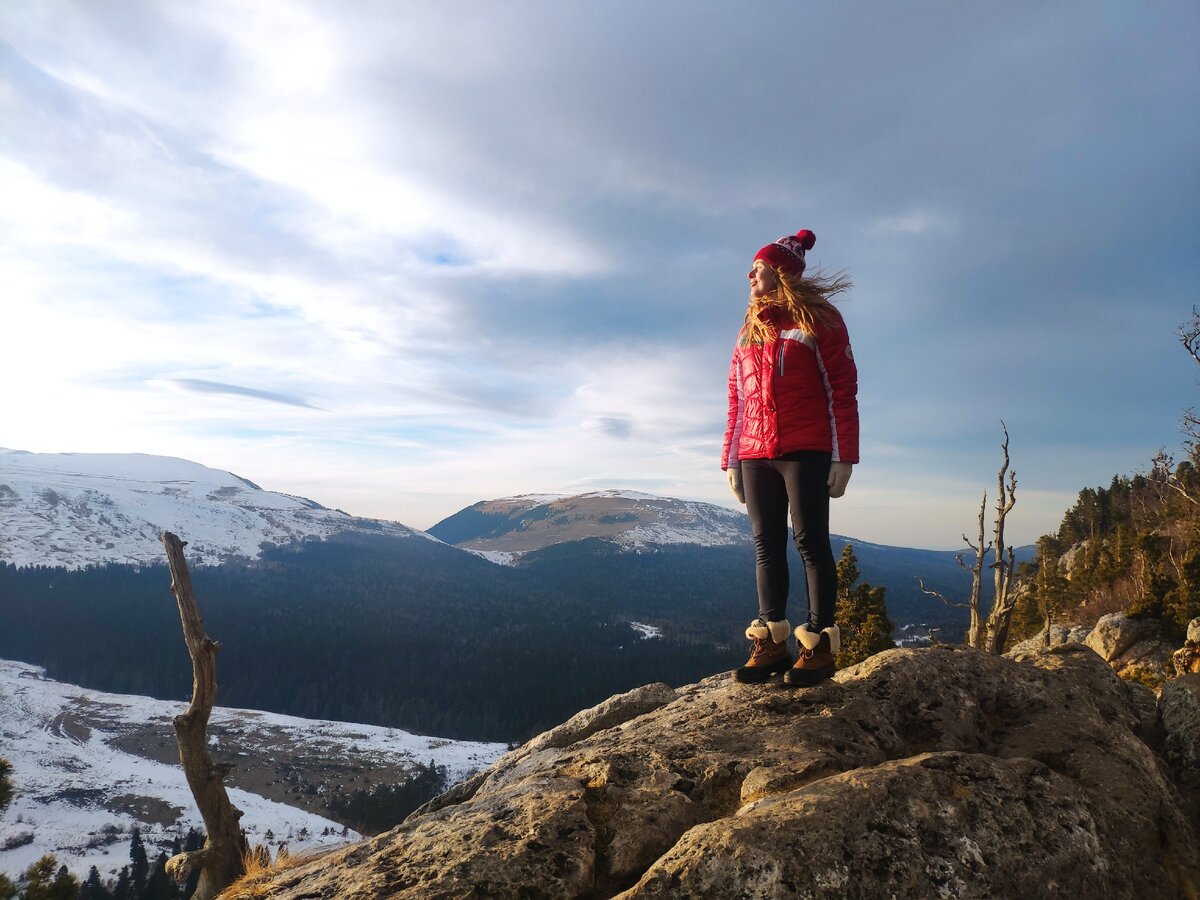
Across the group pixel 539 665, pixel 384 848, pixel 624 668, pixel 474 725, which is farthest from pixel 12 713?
pixel 384 848

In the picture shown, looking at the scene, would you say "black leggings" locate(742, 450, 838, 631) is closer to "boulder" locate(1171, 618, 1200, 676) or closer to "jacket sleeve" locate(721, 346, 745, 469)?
"jacket sleeve" locate(721, 346, 745, 469)

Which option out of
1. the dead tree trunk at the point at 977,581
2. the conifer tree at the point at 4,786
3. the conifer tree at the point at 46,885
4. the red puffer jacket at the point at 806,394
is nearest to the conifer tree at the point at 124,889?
the conifer tree at the point at 46,885

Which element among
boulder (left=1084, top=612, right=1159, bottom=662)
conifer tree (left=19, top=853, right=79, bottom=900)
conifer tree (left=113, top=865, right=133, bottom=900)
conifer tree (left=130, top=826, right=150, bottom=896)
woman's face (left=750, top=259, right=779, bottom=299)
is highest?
woman's face (left=750, top=259, right=779, bottom=299)

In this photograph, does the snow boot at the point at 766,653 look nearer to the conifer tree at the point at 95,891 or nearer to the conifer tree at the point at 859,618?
the conifer tree at the point at 859,618

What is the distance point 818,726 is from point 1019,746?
1755 millimetres

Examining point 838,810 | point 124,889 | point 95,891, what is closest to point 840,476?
point 838,810

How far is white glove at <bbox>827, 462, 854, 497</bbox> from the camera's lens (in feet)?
17.1

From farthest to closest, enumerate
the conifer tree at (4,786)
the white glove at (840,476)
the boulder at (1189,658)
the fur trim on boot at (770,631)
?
1. the conifer tree at (4,786)
2. the boulder at (1189,658)
3. the fur trim on boot at (770,631)
4. the white glove at (840,476)

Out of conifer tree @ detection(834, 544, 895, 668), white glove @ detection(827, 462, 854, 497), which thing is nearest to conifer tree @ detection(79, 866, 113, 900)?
conifer tree @ detection(834, 544, 895, 668)

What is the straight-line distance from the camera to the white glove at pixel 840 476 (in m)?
5.20

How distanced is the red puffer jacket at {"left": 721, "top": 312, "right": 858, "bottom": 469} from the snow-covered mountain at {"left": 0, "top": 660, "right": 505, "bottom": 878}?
105 metres

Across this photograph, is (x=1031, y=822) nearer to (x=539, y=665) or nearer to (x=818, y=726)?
(x=818, y=726)

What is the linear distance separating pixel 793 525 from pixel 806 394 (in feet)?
3.83

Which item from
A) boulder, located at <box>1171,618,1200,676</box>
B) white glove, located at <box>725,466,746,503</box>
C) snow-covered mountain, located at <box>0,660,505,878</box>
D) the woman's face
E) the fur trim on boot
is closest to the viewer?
the fur trim on boot
